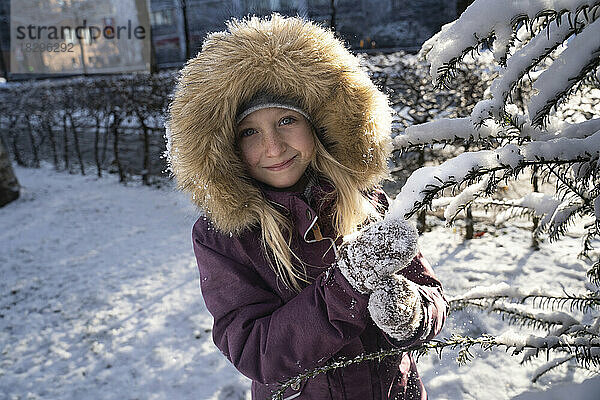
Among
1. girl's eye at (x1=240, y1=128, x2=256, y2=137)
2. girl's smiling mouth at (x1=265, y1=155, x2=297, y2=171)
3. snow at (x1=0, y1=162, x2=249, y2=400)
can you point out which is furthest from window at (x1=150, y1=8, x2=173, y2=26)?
girl's smiling mouth at (x1=265, y1=155, x2=297, y2=171)

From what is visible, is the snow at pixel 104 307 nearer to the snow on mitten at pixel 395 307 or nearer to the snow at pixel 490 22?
the snow on mitten at pixel 395 307

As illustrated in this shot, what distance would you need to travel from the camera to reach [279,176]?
141cm

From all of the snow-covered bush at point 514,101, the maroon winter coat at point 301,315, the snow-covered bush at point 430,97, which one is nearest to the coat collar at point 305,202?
the maroon winter coat at point 301,315

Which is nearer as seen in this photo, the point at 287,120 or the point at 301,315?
the point at 301,315

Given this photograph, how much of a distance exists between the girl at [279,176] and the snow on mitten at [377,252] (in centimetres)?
22

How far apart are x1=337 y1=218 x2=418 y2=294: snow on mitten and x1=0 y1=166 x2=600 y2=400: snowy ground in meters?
0.52

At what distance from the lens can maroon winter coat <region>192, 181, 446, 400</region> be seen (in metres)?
1.10

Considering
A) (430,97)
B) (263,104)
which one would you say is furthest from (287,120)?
(430,97)

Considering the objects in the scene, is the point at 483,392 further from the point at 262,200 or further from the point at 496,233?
the point at 496,233

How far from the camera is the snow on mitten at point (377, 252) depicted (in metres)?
0.93

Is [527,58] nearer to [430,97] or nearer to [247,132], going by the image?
[247,132]

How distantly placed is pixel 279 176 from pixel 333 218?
23cm

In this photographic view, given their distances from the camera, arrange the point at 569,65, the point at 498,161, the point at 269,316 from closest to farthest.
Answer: the point at 569,65 < the point at 498,161 < the point at 269,316

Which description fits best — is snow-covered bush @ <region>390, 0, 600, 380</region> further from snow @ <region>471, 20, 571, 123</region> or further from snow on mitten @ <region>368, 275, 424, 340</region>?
snow on mitten @ <region>368, 275, 424, 340</region>
